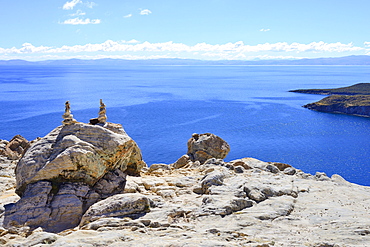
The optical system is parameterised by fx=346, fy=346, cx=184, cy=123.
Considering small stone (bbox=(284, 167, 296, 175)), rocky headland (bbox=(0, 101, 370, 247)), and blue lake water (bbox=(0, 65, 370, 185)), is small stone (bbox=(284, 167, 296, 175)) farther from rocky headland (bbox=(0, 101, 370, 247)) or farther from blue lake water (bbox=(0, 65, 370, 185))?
blue lake water (bbox=(0, 65, 370, 185))

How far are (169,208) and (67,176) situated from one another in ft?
30.4

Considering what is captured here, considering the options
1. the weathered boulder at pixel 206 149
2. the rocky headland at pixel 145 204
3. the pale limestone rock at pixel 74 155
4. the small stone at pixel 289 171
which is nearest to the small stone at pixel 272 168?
the small stone at pixel 289 171

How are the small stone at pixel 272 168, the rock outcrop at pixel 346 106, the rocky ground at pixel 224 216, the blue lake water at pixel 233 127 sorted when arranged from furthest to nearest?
the rock outcrop at pixel 346 106
the blue lake water at pixel 233 127
the small stone at pixel 272 168
the rocky ground at pixel 224 216

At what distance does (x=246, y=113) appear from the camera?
163625 mm

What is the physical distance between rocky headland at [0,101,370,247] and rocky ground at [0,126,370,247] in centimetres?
7

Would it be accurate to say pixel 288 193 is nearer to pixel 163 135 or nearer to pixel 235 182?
pixel 235 182

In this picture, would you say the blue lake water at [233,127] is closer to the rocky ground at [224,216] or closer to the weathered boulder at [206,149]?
the weathered boulder at [206,149]

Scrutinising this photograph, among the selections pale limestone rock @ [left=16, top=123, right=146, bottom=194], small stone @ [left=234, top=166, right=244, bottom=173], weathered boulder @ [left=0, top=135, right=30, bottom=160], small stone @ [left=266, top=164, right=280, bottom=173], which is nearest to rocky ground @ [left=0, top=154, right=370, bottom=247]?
small stone @ [left=234, top=166, right=244, bottom=173]

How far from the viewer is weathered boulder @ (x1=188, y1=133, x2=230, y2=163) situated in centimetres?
5025

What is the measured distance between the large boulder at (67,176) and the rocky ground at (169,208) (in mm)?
83

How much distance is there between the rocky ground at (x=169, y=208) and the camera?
21.0 meters

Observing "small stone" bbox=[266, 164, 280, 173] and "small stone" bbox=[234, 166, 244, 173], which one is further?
"small stone" bbox=[266, 164, 280, 173]

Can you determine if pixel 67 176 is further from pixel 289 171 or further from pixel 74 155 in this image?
pixel 289 171

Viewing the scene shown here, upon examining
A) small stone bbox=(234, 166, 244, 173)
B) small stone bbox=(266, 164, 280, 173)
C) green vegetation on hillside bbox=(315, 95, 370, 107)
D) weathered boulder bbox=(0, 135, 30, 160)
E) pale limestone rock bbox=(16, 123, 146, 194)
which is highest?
pale limestone rock bbox=(16, 123, 146, 194)
